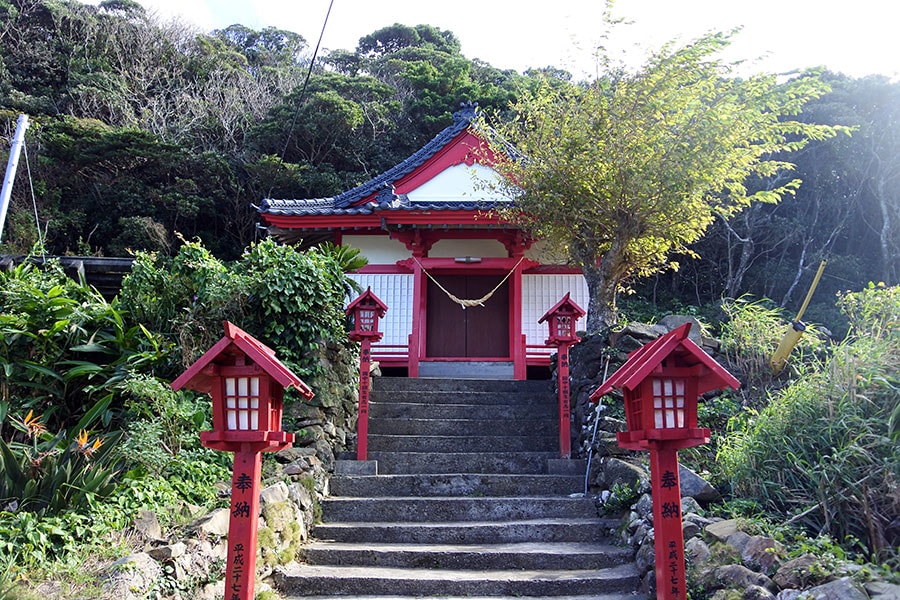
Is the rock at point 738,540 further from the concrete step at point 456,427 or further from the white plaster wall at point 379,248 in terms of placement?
the white plaster wall at point 379,248

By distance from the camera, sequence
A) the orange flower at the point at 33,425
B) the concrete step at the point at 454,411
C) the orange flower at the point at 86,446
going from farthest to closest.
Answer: the concrete step at the point at 454,411 → the orange flower at the point at 33,425 → the orange flower at the point at 86,446

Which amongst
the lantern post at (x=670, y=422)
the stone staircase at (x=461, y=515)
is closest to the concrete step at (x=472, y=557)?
the stone staircase at (x=461, y=515)

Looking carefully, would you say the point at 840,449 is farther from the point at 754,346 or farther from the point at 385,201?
the point at 385,201

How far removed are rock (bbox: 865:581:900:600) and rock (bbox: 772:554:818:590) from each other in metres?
0.36

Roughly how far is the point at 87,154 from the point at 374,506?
16099mm

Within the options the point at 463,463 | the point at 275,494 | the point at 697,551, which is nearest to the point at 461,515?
the point at 463,463

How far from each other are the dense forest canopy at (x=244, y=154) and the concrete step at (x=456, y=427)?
32.1ft

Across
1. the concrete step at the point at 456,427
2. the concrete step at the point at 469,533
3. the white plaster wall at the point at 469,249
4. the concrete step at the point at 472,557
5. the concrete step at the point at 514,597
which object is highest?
the white plaster wall at the point at 469,249

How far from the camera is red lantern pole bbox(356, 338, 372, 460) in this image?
761 cm

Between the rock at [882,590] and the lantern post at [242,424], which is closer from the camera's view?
the rock at [882,590]

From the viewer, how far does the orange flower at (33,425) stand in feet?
18.0

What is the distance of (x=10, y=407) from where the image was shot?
21.1ft

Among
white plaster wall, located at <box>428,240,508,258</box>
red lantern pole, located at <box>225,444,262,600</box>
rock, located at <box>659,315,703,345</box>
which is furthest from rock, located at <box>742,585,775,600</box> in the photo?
white plaster wall, located at <box>428,240,508,258</box>

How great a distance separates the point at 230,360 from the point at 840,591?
3646 millimetres
